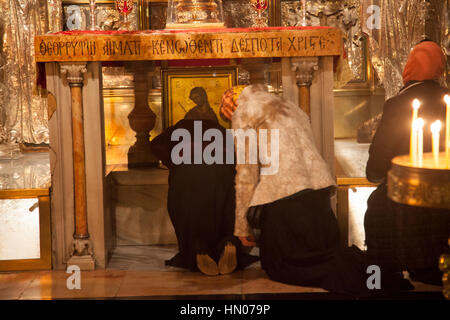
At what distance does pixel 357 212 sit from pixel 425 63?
4.16ft

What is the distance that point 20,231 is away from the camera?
16.9ft

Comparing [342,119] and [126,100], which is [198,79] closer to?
[126,100]

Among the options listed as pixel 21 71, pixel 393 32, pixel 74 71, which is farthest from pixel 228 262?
pixel 21 71

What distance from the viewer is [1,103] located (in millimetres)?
8984

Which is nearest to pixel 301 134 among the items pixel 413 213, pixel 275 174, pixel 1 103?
pixel 275 174

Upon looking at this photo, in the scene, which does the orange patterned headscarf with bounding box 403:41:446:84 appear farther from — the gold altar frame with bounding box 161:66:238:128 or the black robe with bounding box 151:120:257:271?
the gold altar frame with bounding box 161:66:238:128

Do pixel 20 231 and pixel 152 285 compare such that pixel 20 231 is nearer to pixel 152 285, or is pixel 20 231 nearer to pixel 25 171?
pixel 152 285

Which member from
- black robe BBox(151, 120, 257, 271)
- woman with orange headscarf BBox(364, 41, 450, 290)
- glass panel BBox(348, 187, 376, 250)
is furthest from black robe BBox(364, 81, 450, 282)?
black robe BBox(151, 120, 257, 271)

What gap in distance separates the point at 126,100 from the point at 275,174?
4.76 metres

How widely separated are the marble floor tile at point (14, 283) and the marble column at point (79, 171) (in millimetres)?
315

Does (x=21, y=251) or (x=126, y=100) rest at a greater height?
(x=126, y=100)

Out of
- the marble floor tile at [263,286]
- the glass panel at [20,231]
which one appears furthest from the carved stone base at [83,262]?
the marble floor tile at [263,286]

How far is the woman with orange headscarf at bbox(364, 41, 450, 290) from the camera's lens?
4.42 m

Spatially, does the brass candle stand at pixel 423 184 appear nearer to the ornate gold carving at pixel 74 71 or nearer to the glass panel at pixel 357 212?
the glass panel at pixel 357 212
